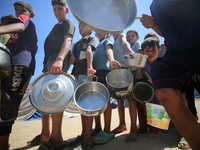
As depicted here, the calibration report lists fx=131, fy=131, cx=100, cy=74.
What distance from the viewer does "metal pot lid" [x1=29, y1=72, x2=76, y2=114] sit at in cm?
129

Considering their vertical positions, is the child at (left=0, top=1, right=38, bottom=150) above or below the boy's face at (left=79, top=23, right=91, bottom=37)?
below

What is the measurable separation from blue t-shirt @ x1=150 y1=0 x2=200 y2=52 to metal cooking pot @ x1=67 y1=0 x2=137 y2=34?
23cm

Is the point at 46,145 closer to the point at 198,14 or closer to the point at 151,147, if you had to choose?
the point at 151,147

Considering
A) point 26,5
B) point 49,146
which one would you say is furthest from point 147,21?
point 49,146

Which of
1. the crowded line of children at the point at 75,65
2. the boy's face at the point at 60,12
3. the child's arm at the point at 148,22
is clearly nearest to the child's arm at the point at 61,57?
the crowded line of children at the point at 75,65

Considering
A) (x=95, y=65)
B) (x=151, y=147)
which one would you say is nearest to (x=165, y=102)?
(x=151, y=147)

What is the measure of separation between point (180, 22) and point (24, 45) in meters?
1.47

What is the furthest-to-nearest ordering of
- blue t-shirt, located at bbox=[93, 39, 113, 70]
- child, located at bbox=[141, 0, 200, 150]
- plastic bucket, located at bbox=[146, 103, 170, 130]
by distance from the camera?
blue t-shirt, located at bbox=[93, 39, 113, 70] → plastic bucket, located at bbox=[146, 103, 170, 130] → child, located at bbox=[141, 0, 200, 150]

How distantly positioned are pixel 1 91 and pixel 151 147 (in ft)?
4.95

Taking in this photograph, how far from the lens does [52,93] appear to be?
1287 mm

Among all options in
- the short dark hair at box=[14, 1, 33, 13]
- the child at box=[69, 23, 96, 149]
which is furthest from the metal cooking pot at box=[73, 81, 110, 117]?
the short dark hair at box=[14, 1, 33, 13]

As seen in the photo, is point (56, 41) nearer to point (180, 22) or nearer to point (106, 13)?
point (106, 13)

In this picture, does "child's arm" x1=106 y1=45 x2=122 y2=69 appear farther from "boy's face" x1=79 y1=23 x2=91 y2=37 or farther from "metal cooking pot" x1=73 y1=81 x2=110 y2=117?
"boy's face" x1=79 y1=23 x2=91 y2=37

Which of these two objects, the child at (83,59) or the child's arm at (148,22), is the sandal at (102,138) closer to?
the child at (83,59)
